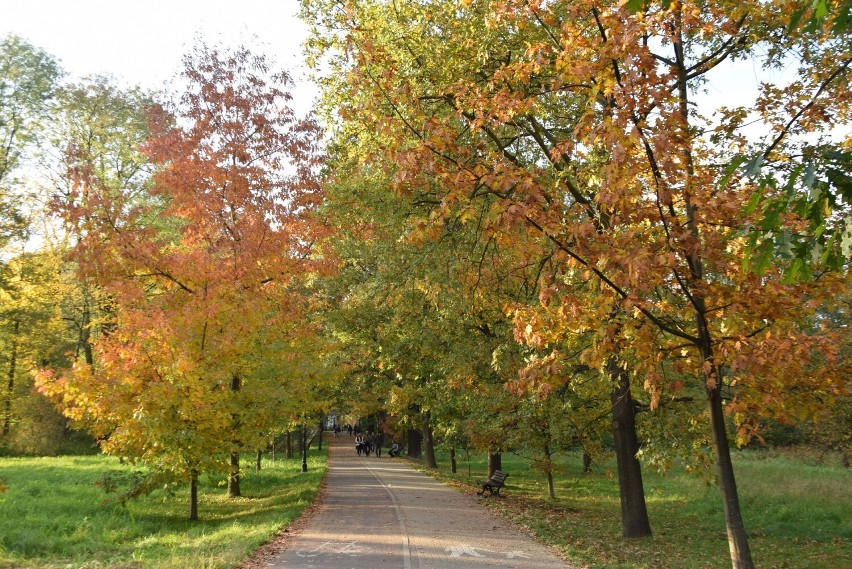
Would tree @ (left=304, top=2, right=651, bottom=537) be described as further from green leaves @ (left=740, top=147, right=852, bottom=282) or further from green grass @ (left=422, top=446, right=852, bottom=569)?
green leaves @ (left=740, top=147, right=852, bottom=282)

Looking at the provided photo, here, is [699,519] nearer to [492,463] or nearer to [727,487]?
[492,463]

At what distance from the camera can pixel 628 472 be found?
41.0 ft

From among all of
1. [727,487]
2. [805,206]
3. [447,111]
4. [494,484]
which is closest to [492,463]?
[494,484]

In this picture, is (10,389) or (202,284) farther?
(10,389)

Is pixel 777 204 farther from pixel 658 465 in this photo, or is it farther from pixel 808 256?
pixel 658 465

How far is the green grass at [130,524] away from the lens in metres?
9.69

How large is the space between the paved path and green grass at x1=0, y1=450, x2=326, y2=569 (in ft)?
2.57

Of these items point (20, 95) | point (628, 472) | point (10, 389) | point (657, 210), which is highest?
point (20, 95)

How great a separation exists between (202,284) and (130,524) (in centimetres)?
506

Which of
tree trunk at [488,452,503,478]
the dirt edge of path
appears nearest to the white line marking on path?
the dirt edge of path

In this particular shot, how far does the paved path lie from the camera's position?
9.30m

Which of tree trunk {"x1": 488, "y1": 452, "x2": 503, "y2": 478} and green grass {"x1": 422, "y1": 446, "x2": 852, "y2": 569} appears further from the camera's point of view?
tree trunk {"x1": 488, "y1": 452, "x2": 503, "y2": 478}

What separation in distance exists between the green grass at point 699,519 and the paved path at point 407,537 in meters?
0.76

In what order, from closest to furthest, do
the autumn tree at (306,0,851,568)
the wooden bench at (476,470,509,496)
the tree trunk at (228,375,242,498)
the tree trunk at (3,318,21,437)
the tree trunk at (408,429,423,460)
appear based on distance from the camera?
the autumn tree at (306,0,851,568) → the tree trunk at (228,375,242,498) → the wooden bench at (476,470,509,496) → the tree trunk at (3,318,21,437) → the tree trunk at (408,429,423,460)
